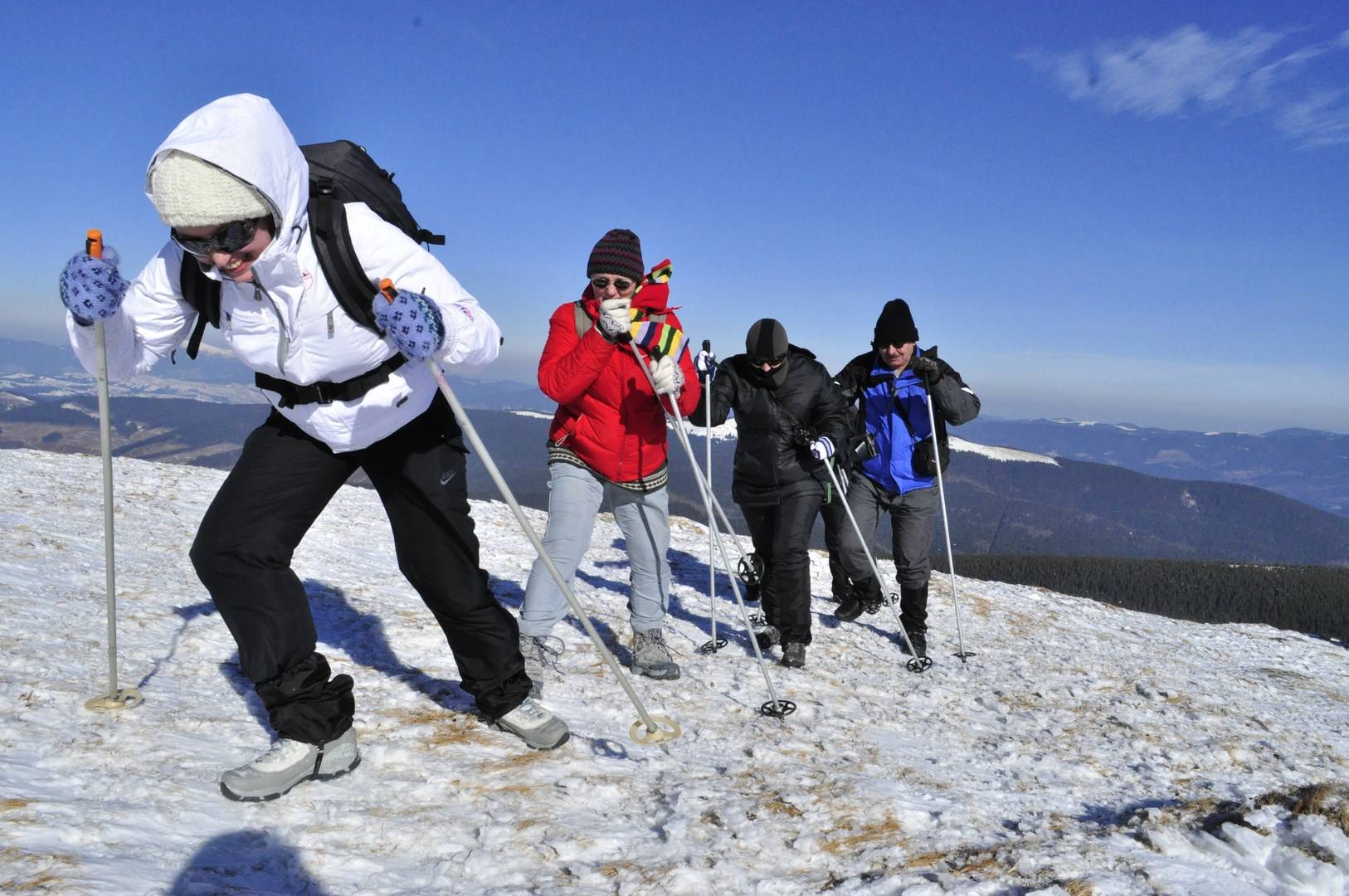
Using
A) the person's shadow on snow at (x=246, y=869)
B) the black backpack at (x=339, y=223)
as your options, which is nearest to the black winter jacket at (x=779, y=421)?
the black backpack at (x=339, y=223)

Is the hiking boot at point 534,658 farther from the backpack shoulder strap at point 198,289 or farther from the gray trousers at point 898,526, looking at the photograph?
the gray trousers at point 898,526

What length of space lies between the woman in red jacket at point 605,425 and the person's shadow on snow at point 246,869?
7.55ft

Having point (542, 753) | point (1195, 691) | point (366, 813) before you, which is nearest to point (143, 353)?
point (366, 813)

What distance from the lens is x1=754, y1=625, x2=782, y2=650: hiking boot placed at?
827cm

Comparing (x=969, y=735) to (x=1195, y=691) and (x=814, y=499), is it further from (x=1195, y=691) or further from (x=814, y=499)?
(x=1195, y=691)

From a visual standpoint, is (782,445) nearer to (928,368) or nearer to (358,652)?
(928,368)

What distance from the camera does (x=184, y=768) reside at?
12.6 feet

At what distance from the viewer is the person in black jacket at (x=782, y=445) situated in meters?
7.57

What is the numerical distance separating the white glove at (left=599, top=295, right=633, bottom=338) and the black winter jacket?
2283 mm

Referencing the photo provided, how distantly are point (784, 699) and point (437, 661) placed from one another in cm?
291

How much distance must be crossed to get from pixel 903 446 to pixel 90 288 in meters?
7.78

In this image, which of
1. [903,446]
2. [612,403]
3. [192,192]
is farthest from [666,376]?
[903,446]

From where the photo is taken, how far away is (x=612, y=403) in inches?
234

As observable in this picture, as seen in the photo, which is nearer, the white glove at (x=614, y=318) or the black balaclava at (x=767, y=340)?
the white glove at (x=614, y=318)
